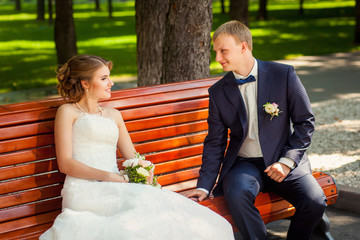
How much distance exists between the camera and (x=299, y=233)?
389 centimetres

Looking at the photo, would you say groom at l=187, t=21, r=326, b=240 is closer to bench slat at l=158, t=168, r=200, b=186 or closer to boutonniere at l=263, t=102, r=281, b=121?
boutonniere at l=263, t=102, r=281, b=121

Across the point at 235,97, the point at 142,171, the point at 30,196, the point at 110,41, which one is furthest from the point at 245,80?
the point at 110,41

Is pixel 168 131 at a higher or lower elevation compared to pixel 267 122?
lower

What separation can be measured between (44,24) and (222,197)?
35913 mm

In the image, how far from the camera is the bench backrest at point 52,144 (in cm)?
365

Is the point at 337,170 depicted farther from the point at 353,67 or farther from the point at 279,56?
the point at 279,56

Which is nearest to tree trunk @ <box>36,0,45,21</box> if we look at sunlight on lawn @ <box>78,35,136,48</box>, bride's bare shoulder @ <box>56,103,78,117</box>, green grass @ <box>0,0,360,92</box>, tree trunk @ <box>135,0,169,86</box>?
green grass @ <box>0,0,360,92</box>

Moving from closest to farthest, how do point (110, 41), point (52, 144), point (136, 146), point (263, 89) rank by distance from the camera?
point (52, 144), point (263, 89), point (136, 146), point (110, 41)

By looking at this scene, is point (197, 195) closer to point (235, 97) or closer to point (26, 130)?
point (235, 97)

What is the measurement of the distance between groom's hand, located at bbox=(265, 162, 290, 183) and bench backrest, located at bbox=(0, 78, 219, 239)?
87cm

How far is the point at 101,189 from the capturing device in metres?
3.60

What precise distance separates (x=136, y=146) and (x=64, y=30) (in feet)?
32.1

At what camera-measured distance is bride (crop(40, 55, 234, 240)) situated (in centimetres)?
321

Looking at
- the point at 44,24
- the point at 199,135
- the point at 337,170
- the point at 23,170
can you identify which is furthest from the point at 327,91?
the point at 44,24
